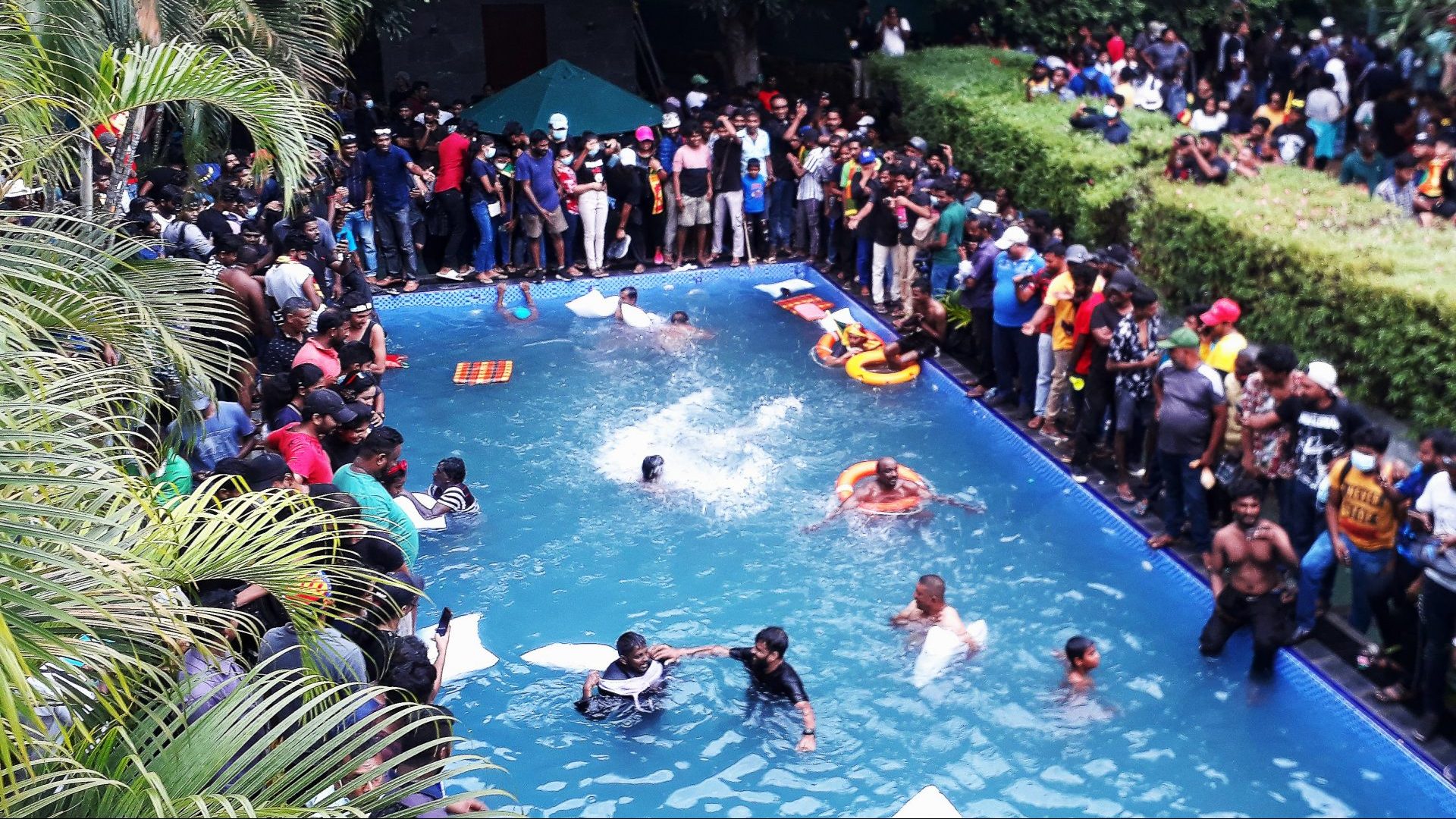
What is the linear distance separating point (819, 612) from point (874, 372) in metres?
4.50

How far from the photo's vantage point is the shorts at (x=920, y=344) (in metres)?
13.0

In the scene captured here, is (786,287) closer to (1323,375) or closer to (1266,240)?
(1266,240)

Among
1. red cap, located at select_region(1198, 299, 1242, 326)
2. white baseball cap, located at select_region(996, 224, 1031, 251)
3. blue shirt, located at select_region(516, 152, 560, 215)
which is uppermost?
blue shirt, located at select_region(516, 152, 560, 215)

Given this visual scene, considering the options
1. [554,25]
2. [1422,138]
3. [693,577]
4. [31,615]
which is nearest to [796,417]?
[693,577]

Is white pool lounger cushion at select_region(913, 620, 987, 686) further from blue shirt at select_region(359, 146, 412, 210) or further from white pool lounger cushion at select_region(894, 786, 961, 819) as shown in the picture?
blue shirt at select_region(359, 146, 412, 210)

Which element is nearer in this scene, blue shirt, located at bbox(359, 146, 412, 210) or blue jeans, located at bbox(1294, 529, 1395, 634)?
blue jeans, located at bbox(1294, 529, 1395, 634)

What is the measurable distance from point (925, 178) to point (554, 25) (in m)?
9.46

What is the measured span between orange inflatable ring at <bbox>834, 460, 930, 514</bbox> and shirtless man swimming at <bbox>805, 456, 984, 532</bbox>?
13mm

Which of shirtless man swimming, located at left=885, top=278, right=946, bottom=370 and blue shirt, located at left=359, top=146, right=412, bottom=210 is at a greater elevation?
blue shirt, located at left=359, top=146, right=412, bottom=210

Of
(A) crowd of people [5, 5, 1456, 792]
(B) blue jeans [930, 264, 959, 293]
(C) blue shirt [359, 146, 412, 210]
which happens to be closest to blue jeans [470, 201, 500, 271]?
(A) crowd of people [5, 5, 1456, 792]

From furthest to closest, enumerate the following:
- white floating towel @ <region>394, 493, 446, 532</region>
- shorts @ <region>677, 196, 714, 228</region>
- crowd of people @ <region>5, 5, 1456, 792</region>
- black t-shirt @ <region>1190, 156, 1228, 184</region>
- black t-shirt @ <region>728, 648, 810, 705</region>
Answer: shorts @ <region>677, 196, 714, 228</region>, black t-shirt @ <region>1190, 156, 1228, 184</region>, white floating towel @ <region>394, 493, 446, 532</region>, black t-shirt @ <region>728, 648, 810, 705</region>, crowd of people @ <region>5, 5, 1456, 792</region>

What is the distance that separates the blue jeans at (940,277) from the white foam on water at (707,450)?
2043 mm

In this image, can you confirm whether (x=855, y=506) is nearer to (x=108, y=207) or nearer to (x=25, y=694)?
(x=108, y=207)

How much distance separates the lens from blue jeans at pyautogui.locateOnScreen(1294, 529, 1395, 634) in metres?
7.67
